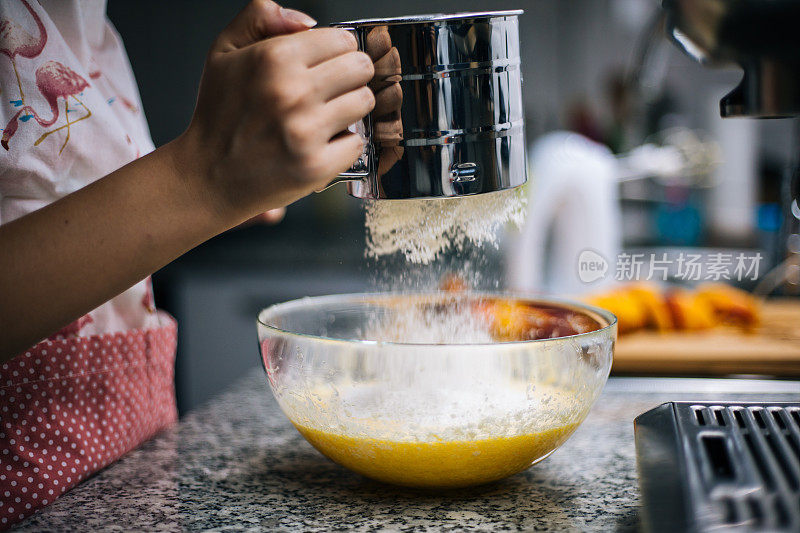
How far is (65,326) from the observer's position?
0.64 metres

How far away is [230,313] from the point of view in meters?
2.58

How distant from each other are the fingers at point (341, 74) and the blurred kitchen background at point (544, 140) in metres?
1.70

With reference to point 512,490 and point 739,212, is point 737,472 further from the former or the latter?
point 739,212

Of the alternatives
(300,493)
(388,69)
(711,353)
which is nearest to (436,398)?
(300,493)

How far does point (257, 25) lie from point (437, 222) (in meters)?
0.23

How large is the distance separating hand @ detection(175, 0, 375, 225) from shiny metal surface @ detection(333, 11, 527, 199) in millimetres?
37

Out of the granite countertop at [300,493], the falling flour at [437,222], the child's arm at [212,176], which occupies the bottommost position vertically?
the granite countertop at [300,493]

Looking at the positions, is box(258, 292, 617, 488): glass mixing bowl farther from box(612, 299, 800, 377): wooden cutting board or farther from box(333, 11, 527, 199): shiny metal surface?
box(612, 299, 800, 377): wooden cutting board

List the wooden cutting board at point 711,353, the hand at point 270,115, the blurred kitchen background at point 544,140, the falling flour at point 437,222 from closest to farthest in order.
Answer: the hand at point 270,115
the falling flour at point 437,222
the wooden cutting board at point 711,353
the blurred kitchen background at point 544,140

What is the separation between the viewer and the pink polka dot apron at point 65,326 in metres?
0.66

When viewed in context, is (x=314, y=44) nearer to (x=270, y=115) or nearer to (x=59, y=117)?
(x=270, y=115)

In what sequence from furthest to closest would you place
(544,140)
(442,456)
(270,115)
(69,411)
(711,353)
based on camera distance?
(544,140) < (711,353) < (69,411) < (442,456) < (270,115)

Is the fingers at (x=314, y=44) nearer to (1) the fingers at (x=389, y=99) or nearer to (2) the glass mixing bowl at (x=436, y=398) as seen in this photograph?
(1) the fingers at (x=389, y=99)

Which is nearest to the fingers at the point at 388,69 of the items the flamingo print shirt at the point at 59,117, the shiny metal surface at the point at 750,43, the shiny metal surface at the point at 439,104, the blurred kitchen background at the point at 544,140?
the shiny metal surface at the point at 439,104
